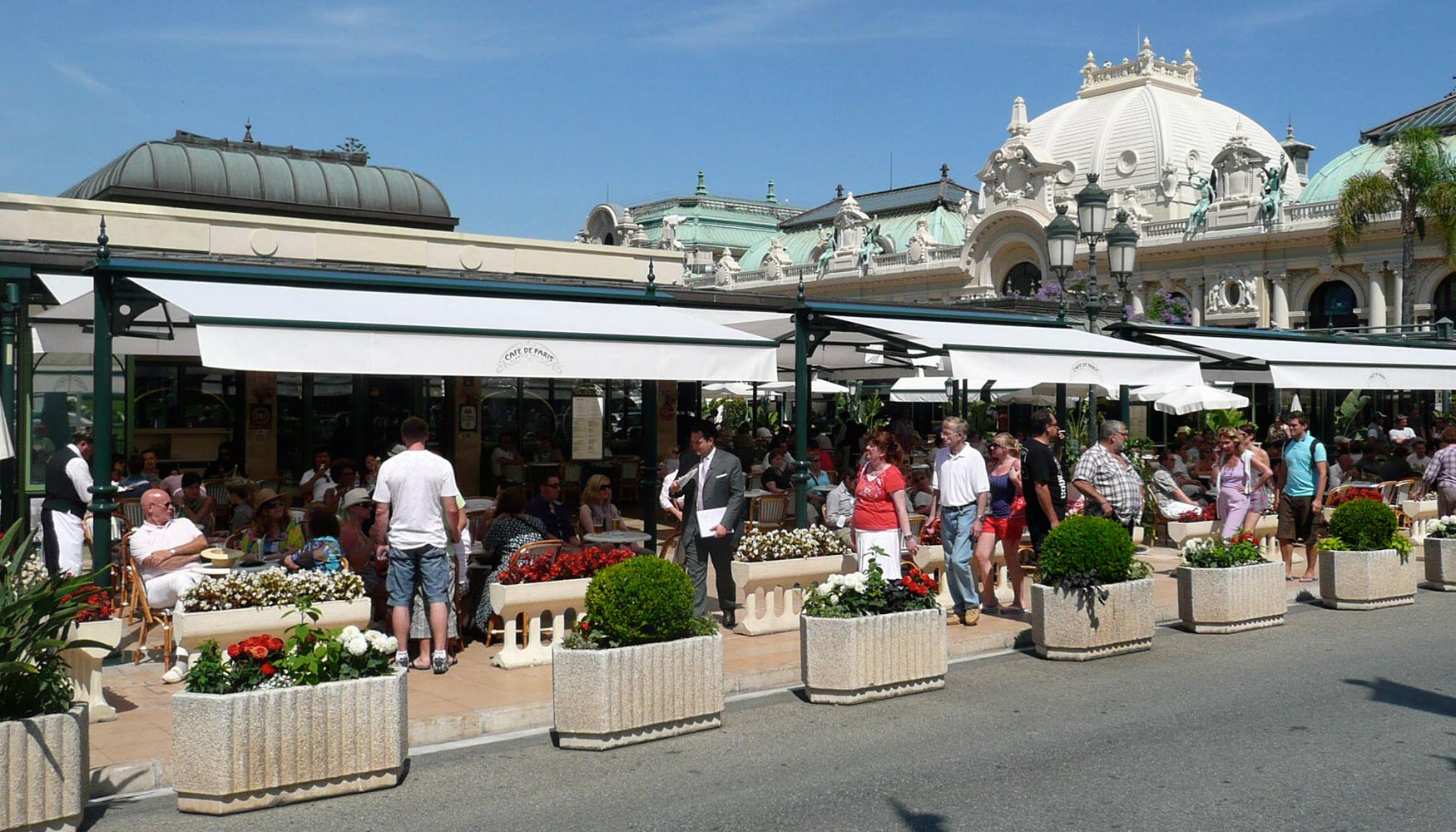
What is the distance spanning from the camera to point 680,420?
2153 centimetres

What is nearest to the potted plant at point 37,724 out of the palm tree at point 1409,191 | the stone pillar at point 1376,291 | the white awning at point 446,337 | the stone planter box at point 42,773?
the stone planter box at point 42,773

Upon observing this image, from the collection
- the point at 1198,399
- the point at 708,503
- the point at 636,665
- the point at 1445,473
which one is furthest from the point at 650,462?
the point at 1198,399

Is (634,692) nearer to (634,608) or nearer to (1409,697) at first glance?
(634,608)

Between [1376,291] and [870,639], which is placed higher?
[1376,291]

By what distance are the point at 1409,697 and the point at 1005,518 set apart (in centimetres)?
373

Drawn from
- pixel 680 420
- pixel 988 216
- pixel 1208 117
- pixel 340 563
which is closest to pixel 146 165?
pixel 680 420

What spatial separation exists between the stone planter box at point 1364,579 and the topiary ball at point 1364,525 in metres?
0.10

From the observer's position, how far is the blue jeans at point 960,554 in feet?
35.1

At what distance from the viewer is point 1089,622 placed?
31.7 ft

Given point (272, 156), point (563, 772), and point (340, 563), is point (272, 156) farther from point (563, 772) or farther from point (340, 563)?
point (563, 772)

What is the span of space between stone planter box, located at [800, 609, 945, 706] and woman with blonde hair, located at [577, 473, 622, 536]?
10.8 ft

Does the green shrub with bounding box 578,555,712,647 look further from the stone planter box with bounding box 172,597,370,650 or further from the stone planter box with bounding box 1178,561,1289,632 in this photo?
the stone planter box with bounding box 1178,561,1289,632

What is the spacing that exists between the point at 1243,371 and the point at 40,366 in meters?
16.3

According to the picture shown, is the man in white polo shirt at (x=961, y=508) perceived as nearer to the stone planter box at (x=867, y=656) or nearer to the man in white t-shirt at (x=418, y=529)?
the stone planter box at (x=867, y=656)
